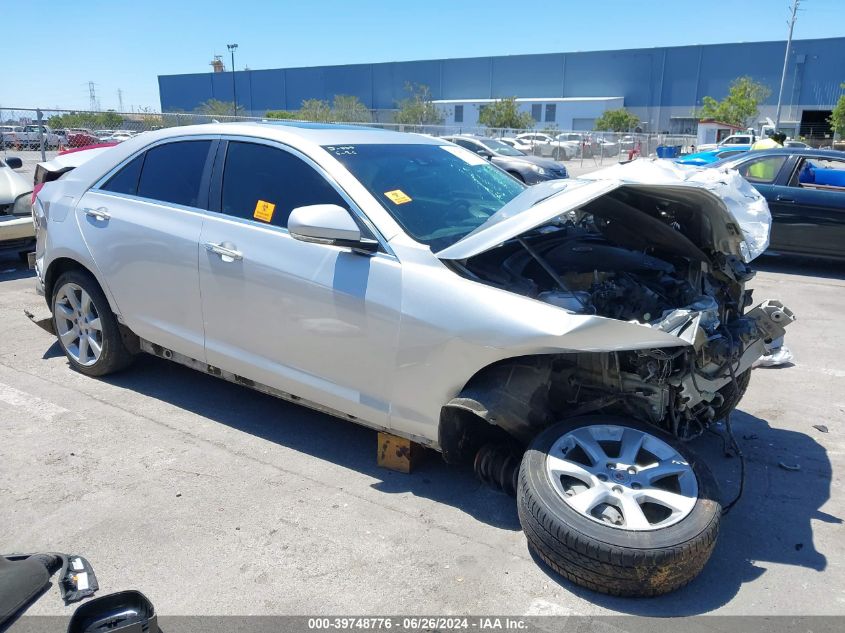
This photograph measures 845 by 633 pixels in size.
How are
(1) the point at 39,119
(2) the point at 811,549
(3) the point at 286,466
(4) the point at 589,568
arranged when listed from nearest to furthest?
1. (4) the point at 589,568
2. (2) the point at 811,549
3. (3) the point at 286,466
4. (1) the point at 39,119

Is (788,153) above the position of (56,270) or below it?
above

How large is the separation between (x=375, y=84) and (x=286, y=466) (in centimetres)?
7683

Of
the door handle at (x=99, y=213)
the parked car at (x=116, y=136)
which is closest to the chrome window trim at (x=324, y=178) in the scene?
the door handle at (x=99, y=213)

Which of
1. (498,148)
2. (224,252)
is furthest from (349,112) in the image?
(224,252)

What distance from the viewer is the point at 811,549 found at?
10.3ft

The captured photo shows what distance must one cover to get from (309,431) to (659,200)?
242 cm

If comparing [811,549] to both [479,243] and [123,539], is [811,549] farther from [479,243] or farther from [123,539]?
[123,539]

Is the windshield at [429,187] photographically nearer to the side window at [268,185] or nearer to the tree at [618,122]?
the side window at [268,185]

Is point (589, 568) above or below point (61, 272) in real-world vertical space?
below

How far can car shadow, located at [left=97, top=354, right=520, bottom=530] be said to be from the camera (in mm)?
3527

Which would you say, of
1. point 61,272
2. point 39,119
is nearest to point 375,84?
point 39,119

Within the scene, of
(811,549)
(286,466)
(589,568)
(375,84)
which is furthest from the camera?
(375,84)

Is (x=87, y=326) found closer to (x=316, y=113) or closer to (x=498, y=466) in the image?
(x=498, y=466)

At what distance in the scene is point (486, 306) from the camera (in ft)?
10.1
